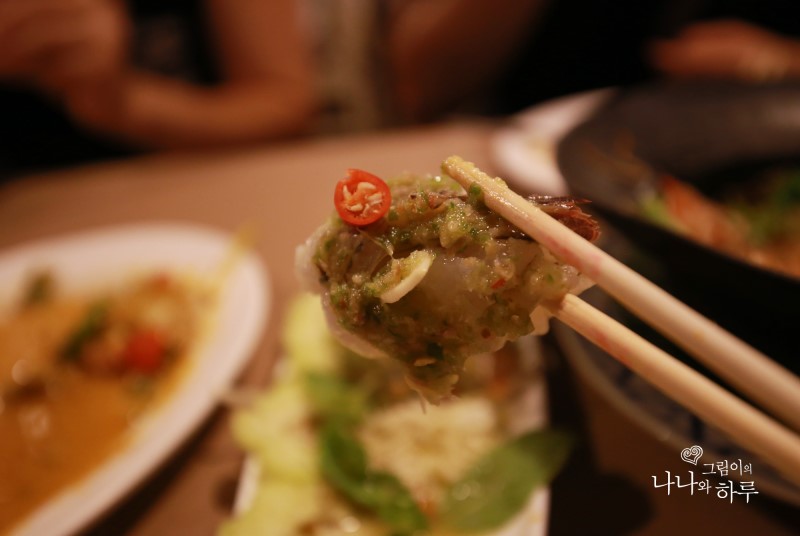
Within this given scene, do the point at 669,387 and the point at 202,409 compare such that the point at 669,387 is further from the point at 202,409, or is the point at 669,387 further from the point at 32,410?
the point at 32,410

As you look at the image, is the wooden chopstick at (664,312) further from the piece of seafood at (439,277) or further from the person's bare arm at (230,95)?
the person's bare arm at (230,95)

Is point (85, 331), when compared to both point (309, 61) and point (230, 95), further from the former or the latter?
point (309, 61)

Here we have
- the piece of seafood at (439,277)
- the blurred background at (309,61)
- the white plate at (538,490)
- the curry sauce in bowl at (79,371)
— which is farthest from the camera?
the blurred background at (309,61)

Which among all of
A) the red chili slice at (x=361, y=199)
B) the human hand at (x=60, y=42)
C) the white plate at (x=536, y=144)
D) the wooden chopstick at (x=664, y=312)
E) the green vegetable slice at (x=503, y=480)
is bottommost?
the green vegetable slice at (x=503, y=480)

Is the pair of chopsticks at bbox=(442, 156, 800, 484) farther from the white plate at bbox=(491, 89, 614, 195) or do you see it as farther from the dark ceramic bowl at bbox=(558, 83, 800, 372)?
the white plate at bbox=(491, 89, 614, 195)

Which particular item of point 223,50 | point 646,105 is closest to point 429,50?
point 223,50

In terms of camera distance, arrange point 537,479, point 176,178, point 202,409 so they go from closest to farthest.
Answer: point 537,479 → point 202,409 → point 176,178

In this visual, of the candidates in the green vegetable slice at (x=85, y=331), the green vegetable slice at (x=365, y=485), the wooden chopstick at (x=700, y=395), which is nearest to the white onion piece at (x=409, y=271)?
the wooden chopstick at (x=700, y=395)
